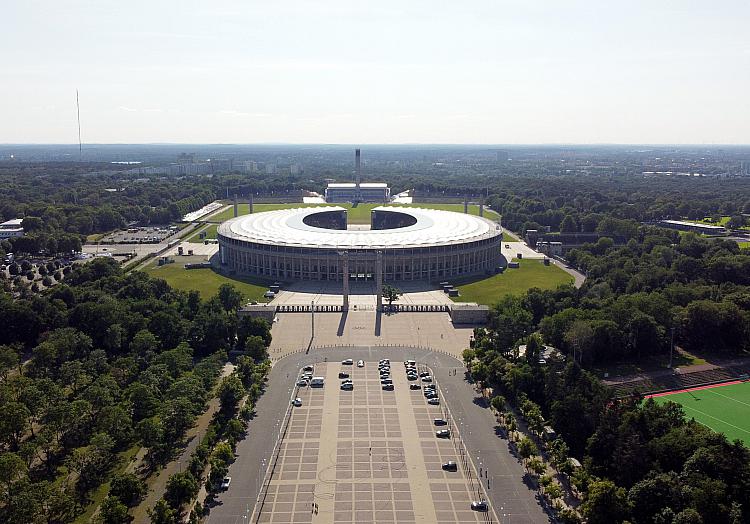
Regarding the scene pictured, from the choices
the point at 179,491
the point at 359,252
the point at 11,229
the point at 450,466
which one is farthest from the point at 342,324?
the point at 11,229

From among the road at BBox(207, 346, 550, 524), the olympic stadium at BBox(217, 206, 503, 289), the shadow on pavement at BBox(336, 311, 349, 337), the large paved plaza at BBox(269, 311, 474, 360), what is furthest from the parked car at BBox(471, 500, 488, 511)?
the olympic stadium at BBox(217, 206, 503, 289)

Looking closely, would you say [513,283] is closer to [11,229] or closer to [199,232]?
[199,232]

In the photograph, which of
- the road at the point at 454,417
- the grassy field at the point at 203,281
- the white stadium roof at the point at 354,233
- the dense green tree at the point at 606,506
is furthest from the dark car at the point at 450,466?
the white stadium roof at the point at 354,233

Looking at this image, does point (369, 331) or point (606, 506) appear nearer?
point (606, 506)

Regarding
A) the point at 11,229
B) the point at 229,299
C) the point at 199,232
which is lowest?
the point at 229,299

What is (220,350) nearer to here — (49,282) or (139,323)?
(139,323)

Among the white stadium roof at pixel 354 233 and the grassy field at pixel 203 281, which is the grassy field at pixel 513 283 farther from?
the grassy field at pixel 203 281

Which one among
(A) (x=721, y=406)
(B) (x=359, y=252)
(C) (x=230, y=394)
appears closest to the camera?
(C) (x=230, y=394)
